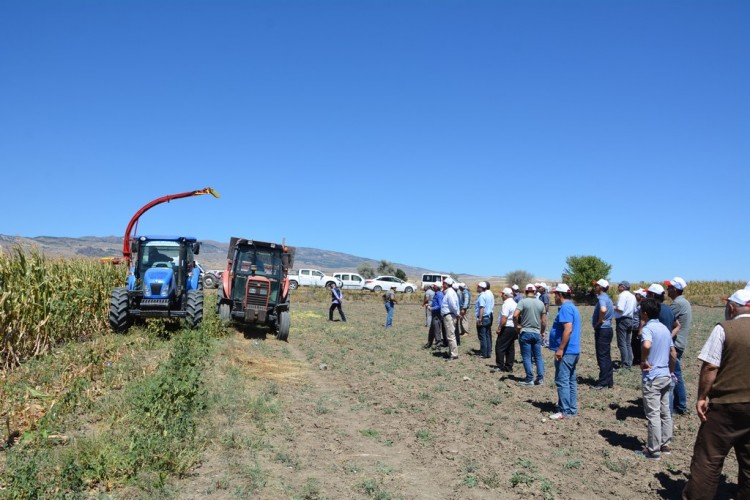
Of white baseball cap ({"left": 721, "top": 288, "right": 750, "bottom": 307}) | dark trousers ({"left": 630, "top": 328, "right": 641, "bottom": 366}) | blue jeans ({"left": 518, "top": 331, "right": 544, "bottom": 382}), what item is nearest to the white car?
dark trousers ({"left": 630, "top": 328, "right": 641, "bottom": 366})

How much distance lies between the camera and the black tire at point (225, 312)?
15.2m

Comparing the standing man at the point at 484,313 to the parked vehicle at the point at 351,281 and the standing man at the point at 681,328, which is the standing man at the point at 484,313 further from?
the parked vehicle at the point at 351,281

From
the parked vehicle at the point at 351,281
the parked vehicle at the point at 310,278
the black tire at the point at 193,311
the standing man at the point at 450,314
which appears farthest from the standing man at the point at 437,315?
the parked vehicle at the point at 351,281

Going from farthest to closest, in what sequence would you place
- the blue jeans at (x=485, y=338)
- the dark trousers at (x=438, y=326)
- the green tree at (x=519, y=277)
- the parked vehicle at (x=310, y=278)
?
the green tree at (x=519, y=277)
the parked vehicle at (x=310, y=278)
the dark trousers at (x=438, y=326)
the blue jeans at (x=485, y=338)

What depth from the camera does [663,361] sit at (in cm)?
603

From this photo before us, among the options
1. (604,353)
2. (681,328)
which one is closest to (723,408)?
(681,328)

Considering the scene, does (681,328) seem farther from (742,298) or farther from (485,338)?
(485,338)

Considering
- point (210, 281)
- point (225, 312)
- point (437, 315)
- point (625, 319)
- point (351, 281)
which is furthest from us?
point (351, 281)

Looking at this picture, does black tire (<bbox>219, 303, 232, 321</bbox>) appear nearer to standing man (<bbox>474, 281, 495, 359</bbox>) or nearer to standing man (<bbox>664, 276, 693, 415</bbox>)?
standing man (<bbox>474, 281, 495, 359</bbox>)

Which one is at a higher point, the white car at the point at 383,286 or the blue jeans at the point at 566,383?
the white car at the point at 383,286

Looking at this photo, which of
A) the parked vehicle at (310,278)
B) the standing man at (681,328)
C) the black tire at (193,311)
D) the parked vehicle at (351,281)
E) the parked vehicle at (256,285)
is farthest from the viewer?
the parked vehicle at (351,281)

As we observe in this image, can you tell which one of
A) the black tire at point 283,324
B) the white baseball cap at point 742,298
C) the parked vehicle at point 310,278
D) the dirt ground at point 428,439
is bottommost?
the dirt ground at point 428,439

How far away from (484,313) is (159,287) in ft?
25.8

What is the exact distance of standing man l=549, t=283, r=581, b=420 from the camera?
7.46 m
